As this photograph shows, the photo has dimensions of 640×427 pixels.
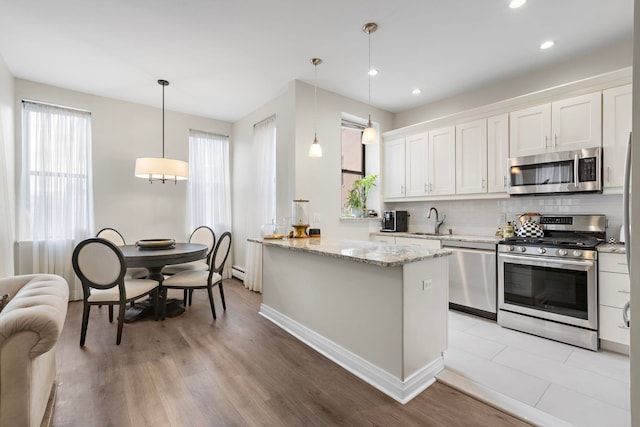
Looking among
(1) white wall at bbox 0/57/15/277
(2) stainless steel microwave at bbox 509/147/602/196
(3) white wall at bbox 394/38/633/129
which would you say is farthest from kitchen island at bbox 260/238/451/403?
(1) white wall at bbox 0/57/15/277

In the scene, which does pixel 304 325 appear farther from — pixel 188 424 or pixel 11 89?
pixel 11 89

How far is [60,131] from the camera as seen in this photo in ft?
12.7

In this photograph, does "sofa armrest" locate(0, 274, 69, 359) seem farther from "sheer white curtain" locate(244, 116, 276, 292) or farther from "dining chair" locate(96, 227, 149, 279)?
"sheer white curtain" locate(244, 116, 276, 292)

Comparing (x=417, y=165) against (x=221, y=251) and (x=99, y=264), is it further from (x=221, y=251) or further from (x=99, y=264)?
(x=99, y=264)

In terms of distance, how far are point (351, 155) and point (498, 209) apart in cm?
223

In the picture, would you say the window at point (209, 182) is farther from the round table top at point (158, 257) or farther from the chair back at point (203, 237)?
the round table top at point (158, 257)

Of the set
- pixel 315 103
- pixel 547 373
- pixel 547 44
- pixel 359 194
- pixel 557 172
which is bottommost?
pixel 547 373

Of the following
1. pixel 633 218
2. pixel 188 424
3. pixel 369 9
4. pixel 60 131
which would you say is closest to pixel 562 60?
pixel 369 9

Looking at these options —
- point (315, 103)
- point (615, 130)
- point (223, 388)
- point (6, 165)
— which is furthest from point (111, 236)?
point (615, 130)

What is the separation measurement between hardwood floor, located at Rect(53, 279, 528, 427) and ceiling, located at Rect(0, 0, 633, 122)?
288 centimetres

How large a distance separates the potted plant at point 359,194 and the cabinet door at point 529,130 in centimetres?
187

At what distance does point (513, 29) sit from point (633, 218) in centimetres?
239

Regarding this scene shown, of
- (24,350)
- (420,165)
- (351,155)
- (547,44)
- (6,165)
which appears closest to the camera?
(24,350)

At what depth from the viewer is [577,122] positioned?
2.88m
